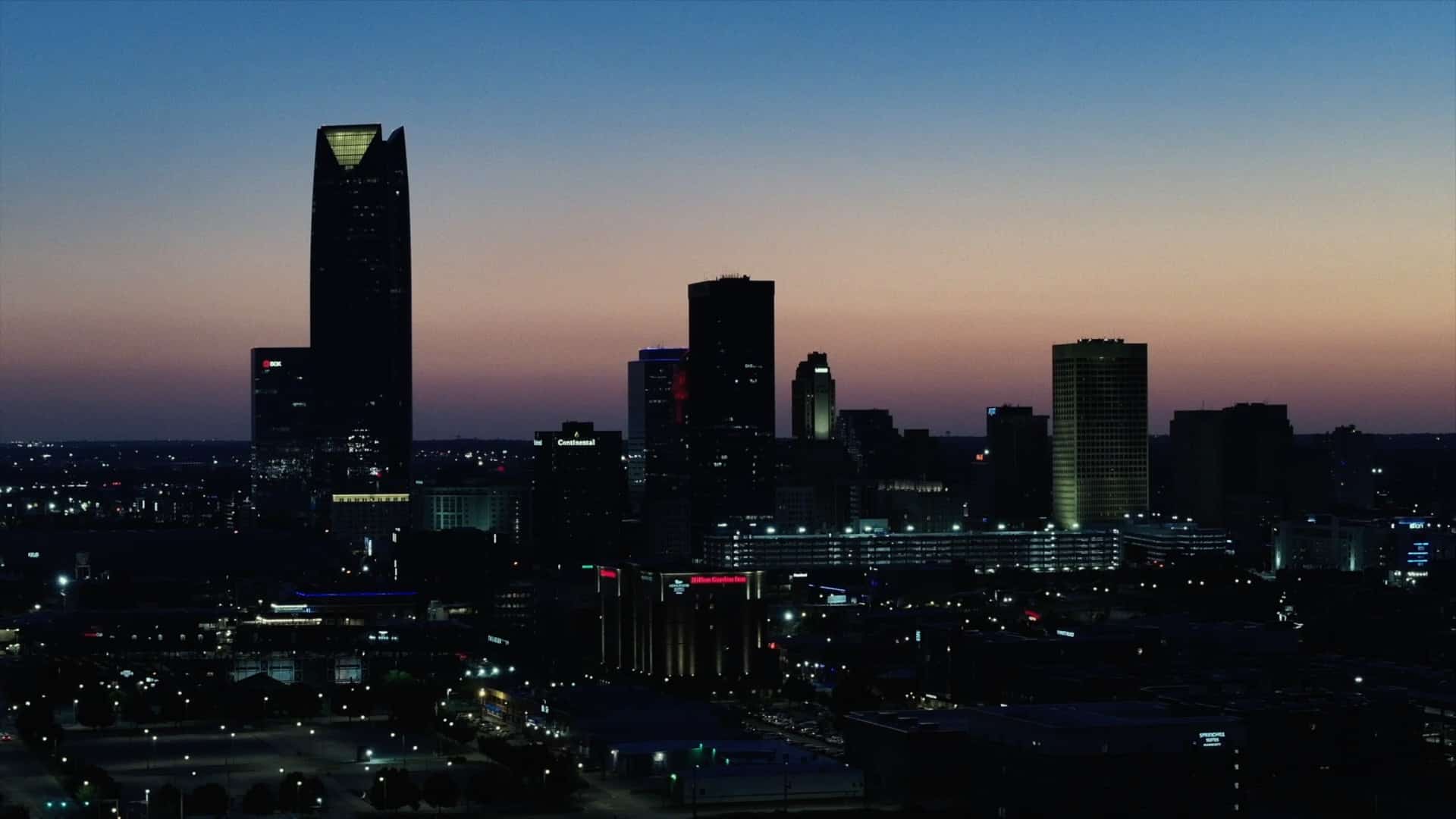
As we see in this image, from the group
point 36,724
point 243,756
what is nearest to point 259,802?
point 243,756

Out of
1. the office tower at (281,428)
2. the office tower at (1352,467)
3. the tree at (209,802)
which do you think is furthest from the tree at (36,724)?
the office tower at (281,428)

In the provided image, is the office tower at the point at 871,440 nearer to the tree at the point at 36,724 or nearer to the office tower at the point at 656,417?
the office tower at the point at 656,417

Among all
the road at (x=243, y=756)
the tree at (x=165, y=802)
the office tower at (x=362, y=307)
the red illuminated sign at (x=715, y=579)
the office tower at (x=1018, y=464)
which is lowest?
the road at (x=243, y=756)

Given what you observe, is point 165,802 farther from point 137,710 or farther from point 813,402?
point 813,402

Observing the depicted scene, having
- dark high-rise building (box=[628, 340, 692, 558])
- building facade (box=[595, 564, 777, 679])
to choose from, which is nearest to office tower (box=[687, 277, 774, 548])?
dark high-rise building (box=[628, 340, 692, 558])

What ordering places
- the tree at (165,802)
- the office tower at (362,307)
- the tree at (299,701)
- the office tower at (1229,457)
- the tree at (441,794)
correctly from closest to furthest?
1. the tree at (165,802)
2. the tree at (441,794)
3. the tree at (299,701)
4. the office tower at (1229,457)
5. the office tower at (362,307)

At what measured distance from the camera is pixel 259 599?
110 metres

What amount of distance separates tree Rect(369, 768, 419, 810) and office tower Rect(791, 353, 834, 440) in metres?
122

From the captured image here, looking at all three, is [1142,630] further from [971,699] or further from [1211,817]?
[1211,817]

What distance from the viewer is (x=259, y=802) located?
47.9m

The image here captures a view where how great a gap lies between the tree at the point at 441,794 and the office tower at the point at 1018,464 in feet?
356

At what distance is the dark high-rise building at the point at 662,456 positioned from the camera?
466 feet

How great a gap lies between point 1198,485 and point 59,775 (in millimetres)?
113993

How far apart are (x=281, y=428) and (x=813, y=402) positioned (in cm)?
4453
